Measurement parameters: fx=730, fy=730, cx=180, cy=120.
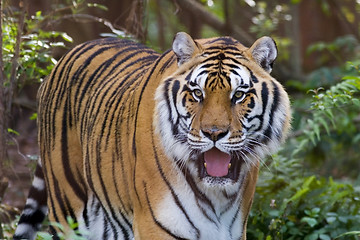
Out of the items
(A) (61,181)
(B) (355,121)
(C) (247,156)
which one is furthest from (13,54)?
(B) (355,121)

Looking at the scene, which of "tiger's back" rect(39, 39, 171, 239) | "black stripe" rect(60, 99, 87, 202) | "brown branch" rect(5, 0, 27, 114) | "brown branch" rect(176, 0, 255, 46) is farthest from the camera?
"brown branch" rect(176, 0, 255, 46)

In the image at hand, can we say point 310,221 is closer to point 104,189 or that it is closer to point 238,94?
point 104,189

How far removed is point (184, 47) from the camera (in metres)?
3.61

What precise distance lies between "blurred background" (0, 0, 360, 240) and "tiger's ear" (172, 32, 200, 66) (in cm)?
128

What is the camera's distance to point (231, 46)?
3.70 meters

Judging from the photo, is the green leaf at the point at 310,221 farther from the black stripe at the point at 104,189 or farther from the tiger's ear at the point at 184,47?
the tiger's ear at the point at 184,47

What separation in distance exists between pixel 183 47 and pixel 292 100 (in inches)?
29.2

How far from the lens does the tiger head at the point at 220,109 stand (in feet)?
11.2

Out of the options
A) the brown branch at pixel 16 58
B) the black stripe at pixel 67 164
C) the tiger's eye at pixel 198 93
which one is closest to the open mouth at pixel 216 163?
the tiger's eye at pixel 198 93

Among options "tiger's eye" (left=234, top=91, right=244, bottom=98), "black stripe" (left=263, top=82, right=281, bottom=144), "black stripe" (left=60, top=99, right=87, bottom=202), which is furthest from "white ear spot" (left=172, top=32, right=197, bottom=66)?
"black stripe" (left=60, top=99, right=87, bottom=202)

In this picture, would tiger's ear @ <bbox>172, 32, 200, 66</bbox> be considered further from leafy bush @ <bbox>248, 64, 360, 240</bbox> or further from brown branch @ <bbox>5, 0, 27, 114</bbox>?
brown branch @ <bbox>5, 0, 27, 114</bbox>

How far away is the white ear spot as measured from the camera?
357 cm

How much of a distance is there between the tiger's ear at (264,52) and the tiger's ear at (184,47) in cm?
29

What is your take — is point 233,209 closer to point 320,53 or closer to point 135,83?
point 135,83
